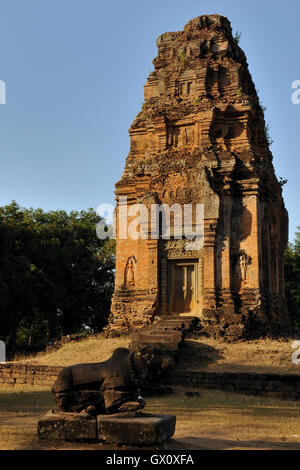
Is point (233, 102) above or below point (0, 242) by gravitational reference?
above

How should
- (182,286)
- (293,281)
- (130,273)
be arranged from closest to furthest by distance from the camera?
(182,286), (130,273), (293,281)

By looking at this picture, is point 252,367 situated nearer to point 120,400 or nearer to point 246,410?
point 246,410

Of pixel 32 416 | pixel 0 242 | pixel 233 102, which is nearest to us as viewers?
pixel 32 416

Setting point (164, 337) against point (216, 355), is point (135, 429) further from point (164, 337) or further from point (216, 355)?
point (164, 337)

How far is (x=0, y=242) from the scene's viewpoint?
24.6 metres

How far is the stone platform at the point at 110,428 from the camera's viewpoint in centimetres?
595

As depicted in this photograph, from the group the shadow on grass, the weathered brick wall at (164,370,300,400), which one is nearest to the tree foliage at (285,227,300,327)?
the weathered brick wall at (164,370,300,400)

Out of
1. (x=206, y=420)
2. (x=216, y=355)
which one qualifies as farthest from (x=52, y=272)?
(x=206, y=420)

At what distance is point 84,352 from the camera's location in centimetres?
1579

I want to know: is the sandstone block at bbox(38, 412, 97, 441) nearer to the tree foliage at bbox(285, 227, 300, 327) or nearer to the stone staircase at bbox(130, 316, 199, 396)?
the stone staircase at bbox(130, 316, 199, 396)

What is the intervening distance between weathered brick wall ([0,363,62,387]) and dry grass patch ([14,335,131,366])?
2.68 ft

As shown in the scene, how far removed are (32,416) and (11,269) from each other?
55.4 feet

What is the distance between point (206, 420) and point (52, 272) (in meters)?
21.9

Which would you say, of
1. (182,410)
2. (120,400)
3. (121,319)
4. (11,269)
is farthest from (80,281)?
(120,400)
